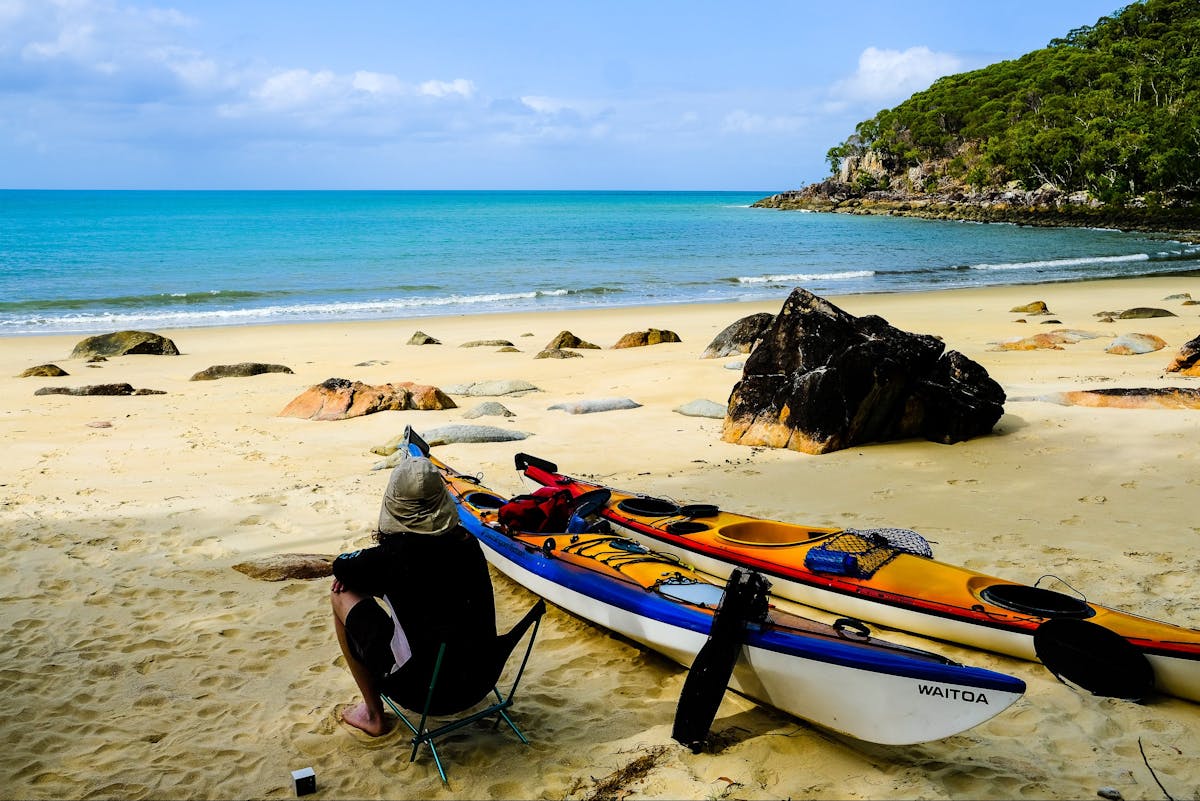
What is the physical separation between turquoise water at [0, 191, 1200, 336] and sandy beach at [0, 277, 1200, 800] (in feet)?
47.1

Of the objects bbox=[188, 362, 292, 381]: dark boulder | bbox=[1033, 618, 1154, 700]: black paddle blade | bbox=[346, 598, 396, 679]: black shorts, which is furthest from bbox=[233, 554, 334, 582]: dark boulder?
bbox=[188, 362, 292, 381]: dark boulder

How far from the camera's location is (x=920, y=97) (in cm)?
10338

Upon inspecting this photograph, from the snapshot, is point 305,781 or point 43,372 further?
point 43,372

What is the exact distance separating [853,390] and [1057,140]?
65.6m

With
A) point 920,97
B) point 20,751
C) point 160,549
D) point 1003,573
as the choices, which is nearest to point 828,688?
point 1003,573

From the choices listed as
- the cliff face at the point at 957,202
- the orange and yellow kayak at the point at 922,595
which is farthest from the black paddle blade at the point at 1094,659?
the cliff face at the point at 957,202

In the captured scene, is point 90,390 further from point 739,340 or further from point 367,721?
point 367,721

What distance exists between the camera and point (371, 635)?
3.80 metres

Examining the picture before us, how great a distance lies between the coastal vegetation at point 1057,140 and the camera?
5581 cm

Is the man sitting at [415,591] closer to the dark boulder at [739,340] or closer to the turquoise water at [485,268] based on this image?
the dark boulder at [739,340]

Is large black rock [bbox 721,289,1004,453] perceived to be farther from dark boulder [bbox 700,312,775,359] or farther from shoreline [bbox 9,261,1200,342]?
shoreline [bbox 9,261,1200,342]

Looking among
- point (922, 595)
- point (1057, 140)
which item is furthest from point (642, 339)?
point (1057, 140)

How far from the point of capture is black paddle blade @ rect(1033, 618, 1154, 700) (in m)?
4.16

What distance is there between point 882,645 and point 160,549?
17.1ft
